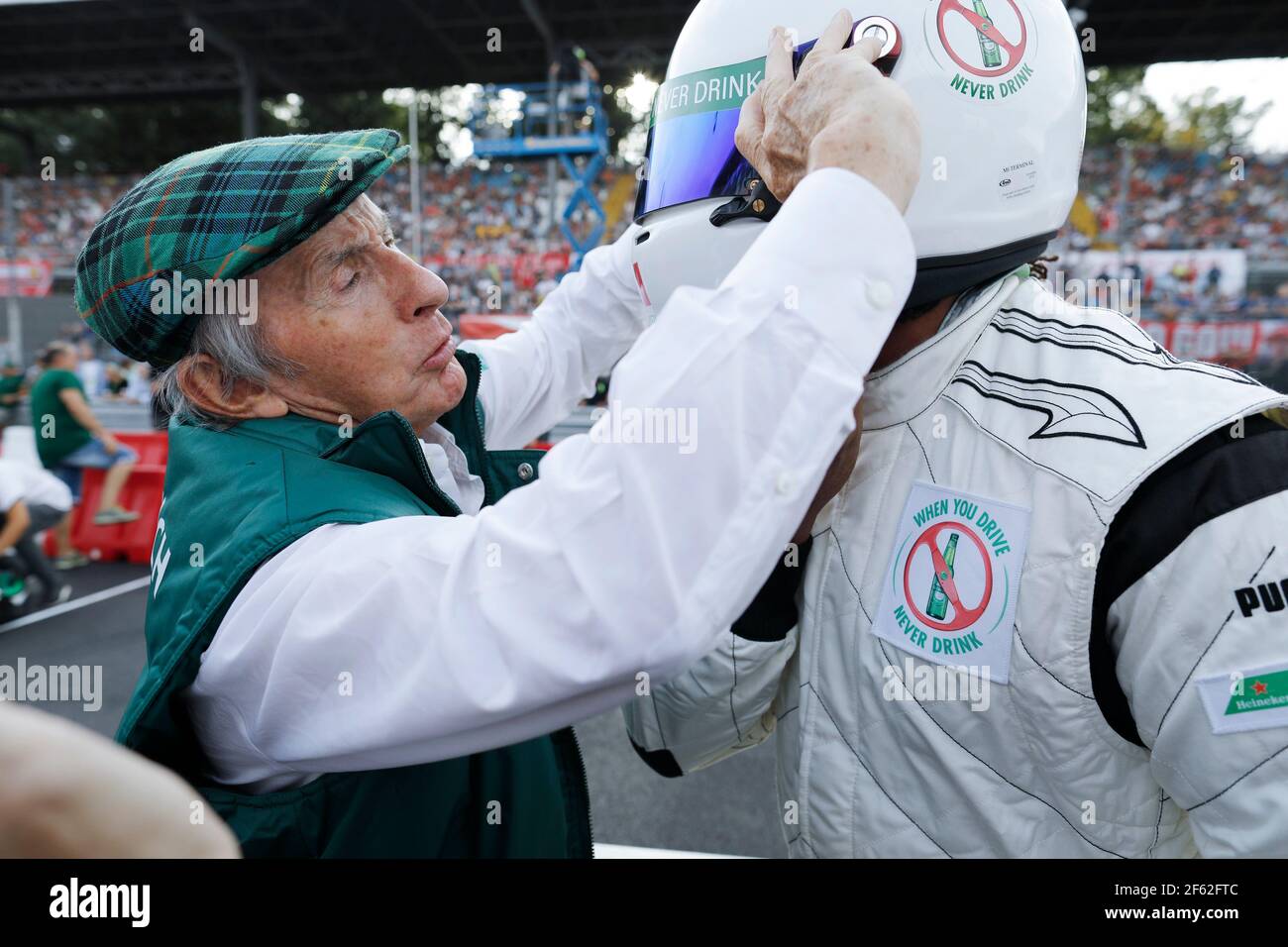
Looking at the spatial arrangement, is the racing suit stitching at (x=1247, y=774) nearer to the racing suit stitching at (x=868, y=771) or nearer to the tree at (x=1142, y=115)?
the racing suit stitching at (x=868, y=771)

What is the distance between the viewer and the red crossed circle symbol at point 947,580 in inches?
40.9

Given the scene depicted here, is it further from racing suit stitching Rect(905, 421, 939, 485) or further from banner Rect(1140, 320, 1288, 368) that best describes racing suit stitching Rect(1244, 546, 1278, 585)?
banner Rect(1140, 320, 1288, 368)

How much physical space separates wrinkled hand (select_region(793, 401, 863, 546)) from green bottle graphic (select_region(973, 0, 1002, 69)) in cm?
47

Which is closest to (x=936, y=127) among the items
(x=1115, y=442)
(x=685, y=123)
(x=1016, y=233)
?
(x=1016, y=233)

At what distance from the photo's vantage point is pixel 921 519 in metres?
1.10

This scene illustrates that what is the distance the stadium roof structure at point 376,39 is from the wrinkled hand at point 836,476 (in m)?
16.6

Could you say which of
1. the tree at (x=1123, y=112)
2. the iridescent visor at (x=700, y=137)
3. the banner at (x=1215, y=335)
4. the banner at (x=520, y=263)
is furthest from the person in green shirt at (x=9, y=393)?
→ the tree at (x=1123, y=112)

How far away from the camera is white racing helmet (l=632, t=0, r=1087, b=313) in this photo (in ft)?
3.72

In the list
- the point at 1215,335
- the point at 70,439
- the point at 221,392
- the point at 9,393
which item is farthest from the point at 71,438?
the point at 1215,335

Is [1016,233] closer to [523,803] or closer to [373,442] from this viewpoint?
[373,442]

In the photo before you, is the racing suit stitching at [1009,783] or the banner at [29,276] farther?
the banner at [29,276]
